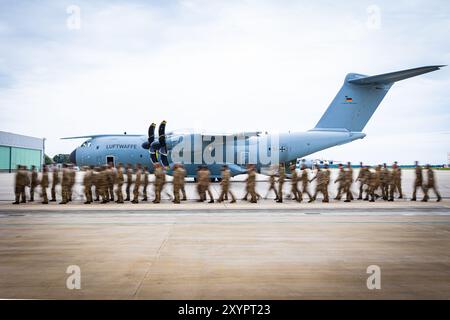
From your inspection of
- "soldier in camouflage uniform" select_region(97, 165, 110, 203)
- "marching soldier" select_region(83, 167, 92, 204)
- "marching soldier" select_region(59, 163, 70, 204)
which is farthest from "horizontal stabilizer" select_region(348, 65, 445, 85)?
"marching soldier" select_region(59, 163, 70, 204)

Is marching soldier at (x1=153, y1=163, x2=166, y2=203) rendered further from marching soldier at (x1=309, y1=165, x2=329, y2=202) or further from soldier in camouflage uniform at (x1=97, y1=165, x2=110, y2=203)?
marching soldier at (x1=309, y1=165, x2=329, y2=202)

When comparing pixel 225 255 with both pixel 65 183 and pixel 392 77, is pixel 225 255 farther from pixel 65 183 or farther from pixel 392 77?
pixel 392 77

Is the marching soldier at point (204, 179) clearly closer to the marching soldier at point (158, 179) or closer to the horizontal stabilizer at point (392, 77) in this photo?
the marching soldier at point (158, 179)

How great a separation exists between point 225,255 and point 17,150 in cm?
6895

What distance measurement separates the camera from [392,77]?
25953 millimetres

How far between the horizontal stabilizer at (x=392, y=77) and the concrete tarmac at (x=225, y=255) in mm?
14038

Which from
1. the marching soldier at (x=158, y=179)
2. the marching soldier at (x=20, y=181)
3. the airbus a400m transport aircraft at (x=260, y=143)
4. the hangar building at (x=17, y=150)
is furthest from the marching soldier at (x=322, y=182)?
the hangar building at (x=17, y=150)

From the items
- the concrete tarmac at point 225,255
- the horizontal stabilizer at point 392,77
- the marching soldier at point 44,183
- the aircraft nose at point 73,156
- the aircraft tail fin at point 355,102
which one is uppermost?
the horizontal stabilizer at point 392,77

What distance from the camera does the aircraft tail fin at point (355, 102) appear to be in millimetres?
27859

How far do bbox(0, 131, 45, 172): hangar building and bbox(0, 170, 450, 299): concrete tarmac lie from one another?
189 ft

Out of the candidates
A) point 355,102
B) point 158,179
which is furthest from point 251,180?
point 355,102
